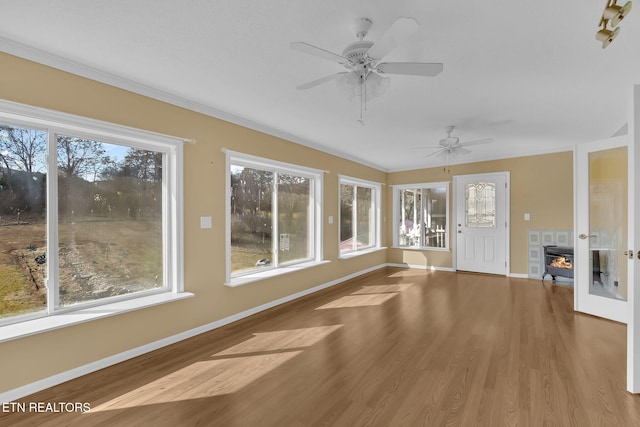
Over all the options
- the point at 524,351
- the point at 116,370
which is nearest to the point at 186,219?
the point at 116,370

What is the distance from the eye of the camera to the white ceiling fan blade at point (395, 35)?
1.43 meters

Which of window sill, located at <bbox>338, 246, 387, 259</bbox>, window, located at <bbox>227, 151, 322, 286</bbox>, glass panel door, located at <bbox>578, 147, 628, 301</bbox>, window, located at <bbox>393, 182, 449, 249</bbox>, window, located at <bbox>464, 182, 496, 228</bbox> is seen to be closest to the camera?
glass panel door, located at <bbox>578, 147, 628, 301</bbox>

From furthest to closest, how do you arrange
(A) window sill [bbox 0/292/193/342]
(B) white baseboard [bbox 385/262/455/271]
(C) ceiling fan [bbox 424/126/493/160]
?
(B) white baseboard [bbox 385/262/455/271]
(C) ceiling fan [bbox 424/126/493/160]
(A) window sill [bbox 0/292/193/342]

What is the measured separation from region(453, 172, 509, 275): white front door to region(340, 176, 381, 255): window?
1842 mm

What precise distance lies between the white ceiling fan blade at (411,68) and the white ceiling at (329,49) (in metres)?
0.23

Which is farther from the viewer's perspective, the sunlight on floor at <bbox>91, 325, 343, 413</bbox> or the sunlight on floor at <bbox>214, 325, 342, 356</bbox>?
the sunlight on floor at <bbox>214, 325, 342, 356</bbox>

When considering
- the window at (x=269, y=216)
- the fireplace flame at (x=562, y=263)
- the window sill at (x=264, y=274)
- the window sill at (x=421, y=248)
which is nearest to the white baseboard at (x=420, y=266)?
the window sill at (x=421, y=248)

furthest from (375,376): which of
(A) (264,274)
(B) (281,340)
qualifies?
(A) (264,274)

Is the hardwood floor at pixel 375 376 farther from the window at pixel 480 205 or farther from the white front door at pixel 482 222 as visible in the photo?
the window at pixel 480 205

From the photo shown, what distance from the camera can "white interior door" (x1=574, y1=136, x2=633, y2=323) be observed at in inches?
134

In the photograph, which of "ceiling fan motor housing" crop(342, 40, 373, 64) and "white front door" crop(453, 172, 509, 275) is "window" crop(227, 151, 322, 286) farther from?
"white front door" crop(453, 172, 509, 275)

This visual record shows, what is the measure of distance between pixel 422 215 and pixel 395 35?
6.11 metres

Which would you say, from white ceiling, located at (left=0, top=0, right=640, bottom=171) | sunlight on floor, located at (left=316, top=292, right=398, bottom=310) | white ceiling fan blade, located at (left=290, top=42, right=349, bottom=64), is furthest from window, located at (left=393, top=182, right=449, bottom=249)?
white ceiling fan blade, located at (left=290, top=42, right=349, bottom=64)

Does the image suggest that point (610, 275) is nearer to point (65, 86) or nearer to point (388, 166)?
point (388, 166)
